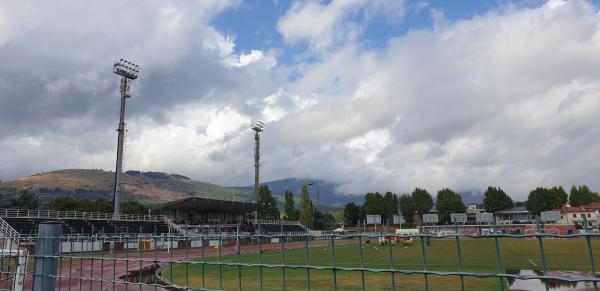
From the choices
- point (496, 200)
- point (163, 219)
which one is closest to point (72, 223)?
point (163, 219)

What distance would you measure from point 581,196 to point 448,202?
1477 inches

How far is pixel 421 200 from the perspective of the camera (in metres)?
143

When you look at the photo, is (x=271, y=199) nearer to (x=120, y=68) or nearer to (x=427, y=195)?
(x=427, y=195)

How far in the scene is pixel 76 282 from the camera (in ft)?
66.3

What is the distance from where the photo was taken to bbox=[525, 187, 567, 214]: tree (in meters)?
119

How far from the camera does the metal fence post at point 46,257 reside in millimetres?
9195

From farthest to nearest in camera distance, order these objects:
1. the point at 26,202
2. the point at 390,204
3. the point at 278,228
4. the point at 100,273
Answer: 1. the point at 390,204
2. the point at 26,202
3. the point at 278,228
4. the point at 100,273

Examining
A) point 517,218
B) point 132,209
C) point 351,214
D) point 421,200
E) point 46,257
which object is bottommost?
point 46,257

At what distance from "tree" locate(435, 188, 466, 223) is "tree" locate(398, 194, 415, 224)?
7889 millimetres

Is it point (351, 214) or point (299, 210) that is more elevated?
point (299, 210)

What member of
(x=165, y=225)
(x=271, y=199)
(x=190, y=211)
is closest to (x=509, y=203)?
(x=271, y=199)

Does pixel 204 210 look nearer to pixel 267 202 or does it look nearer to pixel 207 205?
pixel 207 205

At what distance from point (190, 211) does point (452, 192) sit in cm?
8595

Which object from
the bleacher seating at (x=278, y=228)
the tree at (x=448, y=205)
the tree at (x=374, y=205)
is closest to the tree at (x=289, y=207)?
the tree at (x=374, y=205)
